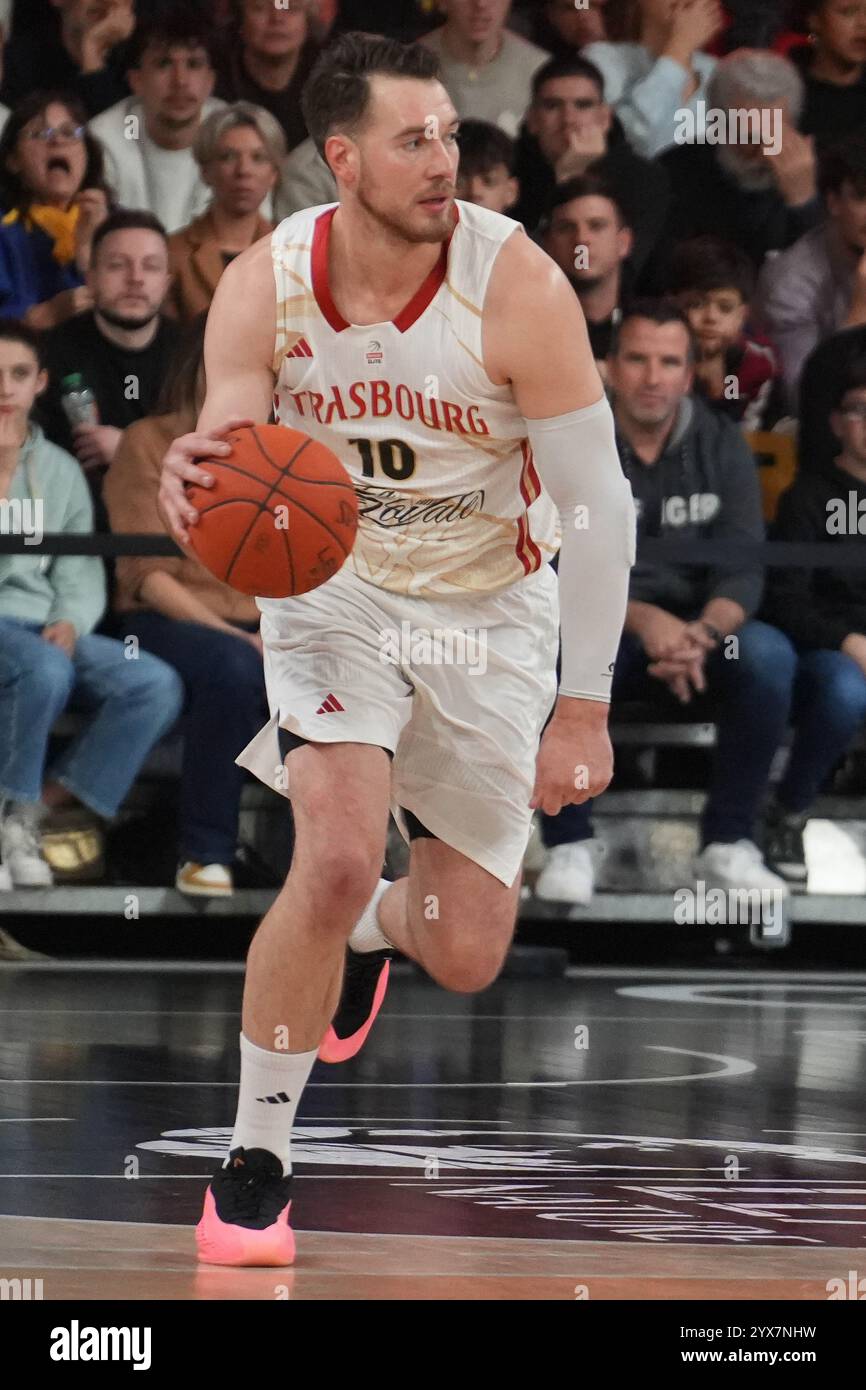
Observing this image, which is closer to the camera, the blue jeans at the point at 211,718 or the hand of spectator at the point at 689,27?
the blue jeans at the point at 211,718

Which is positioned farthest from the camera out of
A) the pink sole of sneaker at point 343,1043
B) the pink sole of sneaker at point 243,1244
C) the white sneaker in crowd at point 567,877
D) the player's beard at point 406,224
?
the white sneaker in crowd at point 567,877

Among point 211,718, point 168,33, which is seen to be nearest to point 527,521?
point 211,718

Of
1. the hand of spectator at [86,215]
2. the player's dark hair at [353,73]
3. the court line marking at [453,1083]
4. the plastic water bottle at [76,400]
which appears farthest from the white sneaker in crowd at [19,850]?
the player's dark hair at [353,73]

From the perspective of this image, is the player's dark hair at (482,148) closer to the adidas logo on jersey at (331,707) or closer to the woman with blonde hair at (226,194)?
the woman with blonde hair at (226,194)

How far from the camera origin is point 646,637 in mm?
8531

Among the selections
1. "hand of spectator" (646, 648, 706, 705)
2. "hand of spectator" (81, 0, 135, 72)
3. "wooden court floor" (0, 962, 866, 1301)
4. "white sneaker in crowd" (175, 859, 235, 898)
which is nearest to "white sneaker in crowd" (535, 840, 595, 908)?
"wooden court floor" (0, 962, 866, 1301)

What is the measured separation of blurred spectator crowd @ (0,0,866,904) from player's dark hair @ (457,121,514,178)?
12 millimetres

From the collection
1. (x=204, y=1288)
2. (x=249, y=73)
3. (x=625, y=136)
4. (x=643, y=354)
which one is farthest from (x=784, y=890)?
(x=204, y=1288)

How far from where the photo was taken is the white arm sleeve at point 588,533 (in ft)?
13.4

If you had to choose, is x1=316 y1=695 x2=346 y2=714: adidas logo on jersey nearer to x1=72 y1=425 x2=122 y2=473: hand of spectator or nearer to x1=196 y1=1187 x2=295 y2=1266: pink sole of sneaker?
x1=196 y1=1187 x2=295 y2=1266: pink sole of sneaker

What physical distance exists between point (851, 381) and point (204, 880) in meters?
3.08

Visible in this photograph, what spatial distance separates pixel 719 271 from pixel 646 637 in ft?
5.04

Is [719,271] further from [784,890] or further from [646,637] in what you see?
[784,890]

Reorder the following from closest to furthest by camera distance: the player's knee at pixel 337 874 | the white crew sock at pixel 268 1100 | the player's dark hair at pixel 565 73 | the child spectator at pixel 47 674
A: 1. the player's knee at pixel 337 874
2. the white crew sock at pixel 268 1100
3. the child spectator at pixel 47 674
4. the player's dark hair at pixel 565 73
